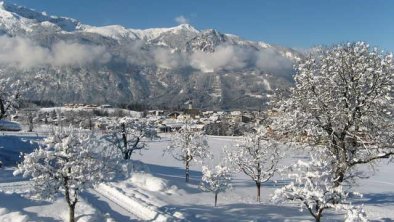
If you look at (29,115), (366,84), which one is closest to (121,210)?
(366,84)

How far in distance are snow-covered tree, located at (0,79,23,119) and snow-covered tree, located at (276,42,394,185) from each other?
81.1 ft

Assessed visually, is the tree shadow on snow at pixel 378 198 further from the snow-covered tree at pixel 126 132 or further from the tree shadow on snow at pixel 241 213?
the snow-covered tree at pixel 126 132

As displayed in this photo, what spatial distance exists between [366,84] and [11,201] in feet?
94.4

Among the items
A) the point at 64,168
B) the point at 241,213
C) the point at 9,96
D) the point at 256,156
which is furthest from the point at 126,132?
the point at 64,168

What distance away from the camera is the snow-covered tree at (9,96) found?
43066 millimetres

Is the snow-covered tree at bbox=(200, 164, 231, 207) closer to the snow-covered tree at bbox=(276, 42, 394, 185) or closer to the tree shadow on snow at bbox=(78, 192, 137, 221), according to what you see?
the tree shadow on snow at bbox=(78, 192, 137, 221)

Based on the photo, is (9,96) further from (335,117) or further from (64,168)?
(335,117)

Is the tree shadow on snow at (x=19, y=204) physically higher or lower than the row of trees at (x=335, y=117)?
lower

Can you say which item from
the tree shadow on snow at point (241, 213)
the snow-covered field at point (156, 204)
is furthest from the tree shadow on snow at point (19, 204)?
the tree shadow on snow at point (241, 213)

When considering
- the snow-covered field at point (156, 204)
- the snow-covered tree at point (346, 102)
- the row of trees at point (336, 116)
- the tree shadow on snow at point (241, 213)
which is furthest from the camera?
the tree shadow on snow at point (241, 213)

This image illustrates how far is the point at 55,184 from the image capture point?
105ft

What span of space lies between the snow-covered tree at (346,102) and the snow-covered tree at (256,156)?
25.9 metres

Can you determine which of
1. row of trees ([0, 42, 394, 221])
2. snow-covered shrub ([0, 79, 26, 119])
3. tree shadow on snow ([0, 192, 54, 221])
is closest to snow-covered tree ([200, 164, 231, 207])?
tree shadow on snow ([0, 192, 54, 221])

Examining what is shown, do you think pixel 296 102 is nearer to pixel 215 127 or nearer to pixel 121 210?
pixel 121 210
